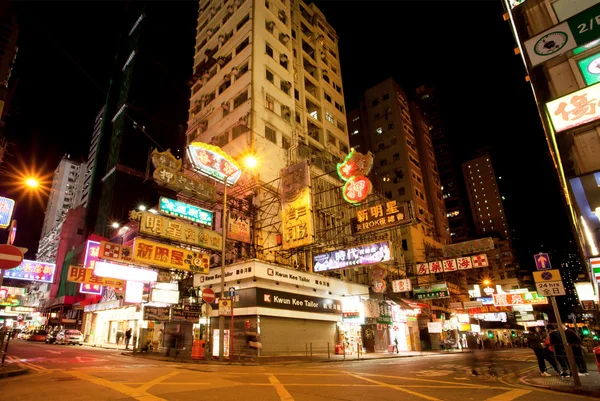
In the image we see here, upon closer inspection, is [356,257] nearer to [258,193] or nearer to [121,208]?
[258,193]

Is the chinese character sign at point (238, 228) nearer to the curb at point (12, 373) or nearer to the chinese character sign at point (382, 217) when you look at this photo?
the chinese character sign at point (382, 217)

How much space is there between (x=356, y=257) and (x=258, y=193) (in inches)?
412

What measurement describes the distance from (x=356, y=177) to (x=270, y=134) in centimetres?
1336

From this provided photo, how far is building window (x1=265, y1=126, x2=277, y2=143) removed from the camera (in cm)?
3206

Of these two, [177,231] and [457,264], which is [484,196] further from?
[177,231]

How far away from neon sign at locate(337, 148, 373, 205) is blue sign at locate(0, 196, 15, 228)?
59.3 ft

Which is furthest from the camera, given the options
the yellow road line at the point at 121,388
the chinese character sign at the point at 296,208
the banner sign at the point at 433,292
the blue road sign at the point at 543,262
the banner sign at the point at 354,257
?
the banner sign at the point at 433,292

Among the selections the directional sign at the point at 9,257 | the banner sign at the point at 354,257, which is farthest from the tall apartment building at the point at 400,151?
the directional sign at the point at 9,257

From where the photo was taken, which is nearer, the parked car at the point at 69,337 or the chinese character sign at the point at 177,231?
the chinese character sign at the point at 177,231

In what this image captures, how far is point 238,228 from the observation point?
24.8 metres

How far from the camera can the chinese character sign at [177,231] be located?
20.4 metres

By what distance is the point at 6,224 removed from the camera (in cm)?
1545

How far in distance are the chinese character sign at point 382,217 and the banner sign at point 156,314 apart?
13697 millimetres

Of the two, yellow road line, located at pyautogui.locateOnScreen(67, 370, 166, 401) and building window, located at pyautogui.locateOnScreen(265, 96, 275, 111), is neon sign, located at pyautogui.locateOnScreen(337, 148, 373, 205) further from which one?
yellow road line, located at pyautogui.locateOnScreen(67, 370, 166, 401)
